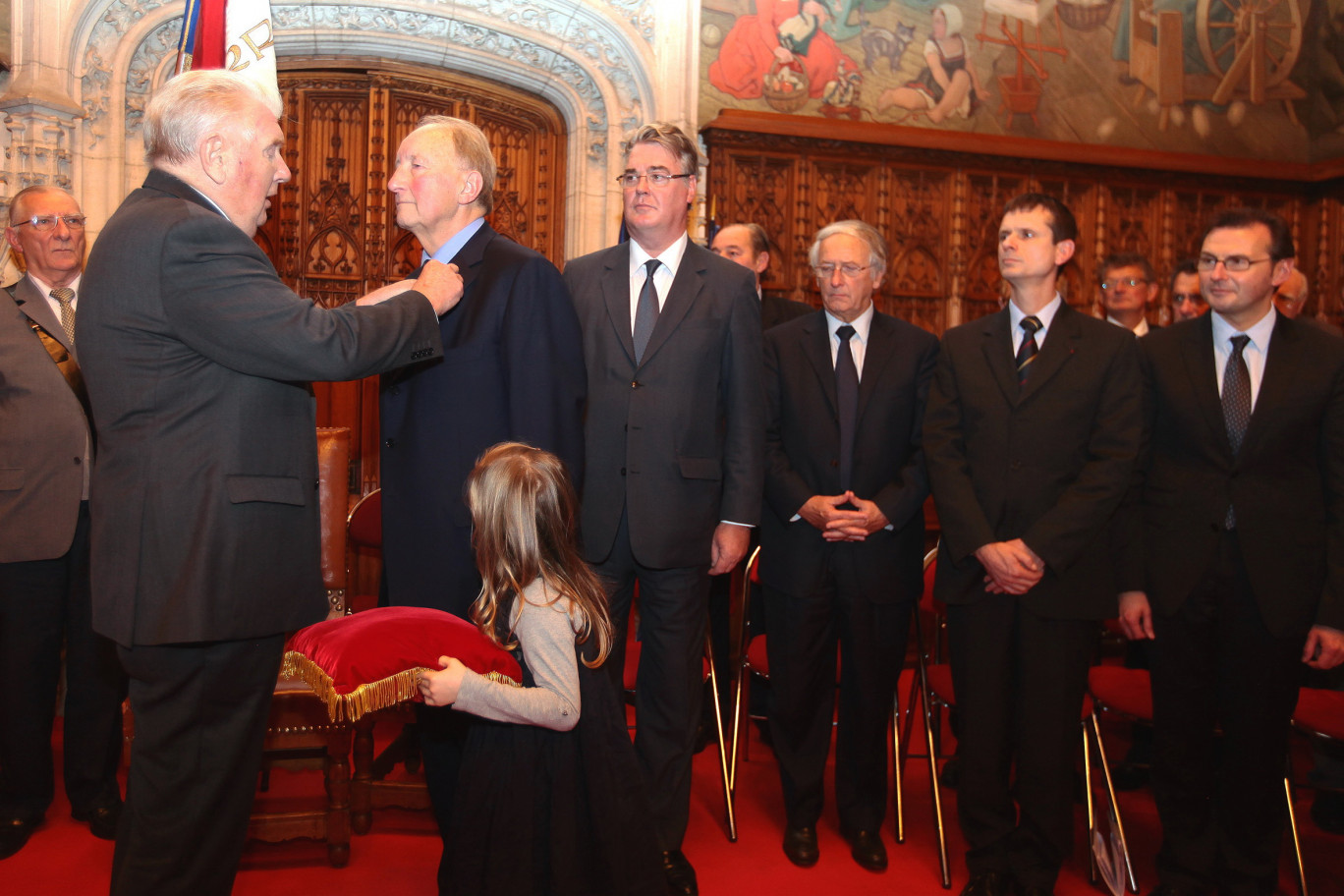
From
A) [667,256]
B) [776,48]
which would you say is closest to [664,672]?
[667,256]

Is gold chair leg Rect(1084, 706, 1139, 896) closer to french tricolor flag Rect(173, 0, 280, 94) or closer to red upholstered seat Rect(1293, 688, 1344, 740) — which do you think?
red upholstered seat Rect(1293, 688, 1344, 740)

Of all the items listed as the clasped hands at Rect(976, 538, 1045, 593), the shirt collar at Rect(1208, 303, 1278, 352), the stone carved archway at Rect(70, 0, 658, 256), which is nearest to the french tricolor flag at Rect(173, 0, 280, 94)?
the stone carved archway at Rect(70, 0, 658, 256)

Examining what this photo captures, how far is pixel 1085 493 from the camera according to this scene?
2748 mm

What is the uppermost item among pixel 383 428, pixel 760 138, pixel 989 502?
pixel 760 138

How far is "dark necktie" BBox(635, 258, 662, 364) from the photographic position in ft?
9.30

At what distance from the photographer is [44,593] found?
320cm

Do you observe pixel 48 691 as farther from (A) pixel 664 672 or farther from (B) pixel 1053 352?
(B) pixel 1053 352

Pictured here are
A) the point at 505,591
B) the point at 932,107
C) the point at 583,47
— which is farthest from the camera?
the point at 932,107

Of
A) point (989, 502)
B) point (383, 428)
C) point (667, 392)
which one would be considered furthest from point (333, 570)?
point (989, 502)

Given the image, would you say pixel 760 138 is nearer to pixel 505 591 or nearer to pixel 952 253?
pixel 952 253

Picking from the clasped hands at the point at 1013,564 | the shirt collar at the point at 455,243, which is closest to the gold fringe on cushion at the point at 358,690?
the shirt collar at the point at 455,243

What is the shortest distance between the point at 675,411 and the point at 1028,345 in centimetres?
110

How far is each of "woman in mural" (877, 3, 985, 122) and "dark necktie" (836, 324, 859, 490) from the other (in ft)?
13.4

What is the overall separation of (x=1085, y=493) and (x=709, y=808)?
1.70 metres
